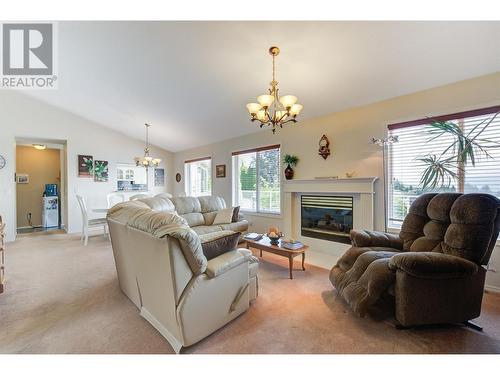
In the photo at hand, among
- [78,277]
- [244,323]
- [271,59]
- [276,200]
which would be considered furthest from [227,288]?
[276,200]

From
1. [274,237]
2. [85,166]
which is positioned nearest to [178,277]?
[274,237]

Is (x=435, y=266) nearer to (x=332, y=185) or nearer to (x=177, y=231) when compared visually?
(x=177, y=231)

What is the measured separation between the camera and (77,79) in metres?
4.17

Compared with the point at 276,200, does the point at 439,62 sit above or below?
above

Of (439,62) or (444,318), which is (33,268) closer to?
(444,318)

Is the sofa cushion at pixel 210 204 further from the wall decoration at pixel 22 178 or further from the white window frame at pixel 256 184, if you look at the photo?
the wall decoration at pixel 22 178

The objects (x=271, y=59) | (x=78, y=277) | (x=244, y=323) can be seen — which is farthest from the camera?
(x=78, y=277)

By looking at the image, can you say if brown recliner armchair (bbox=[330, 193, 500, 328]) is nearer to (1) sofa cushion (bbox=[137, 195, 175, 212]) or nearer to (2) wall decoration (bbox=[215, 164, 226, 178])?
(1) sofa cushion (bbox=[137, 195, 175, 212])

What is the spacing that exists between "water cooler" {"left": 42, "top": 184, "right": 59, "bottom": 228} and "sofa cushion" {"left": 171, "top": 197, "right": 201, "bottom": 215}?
469cm

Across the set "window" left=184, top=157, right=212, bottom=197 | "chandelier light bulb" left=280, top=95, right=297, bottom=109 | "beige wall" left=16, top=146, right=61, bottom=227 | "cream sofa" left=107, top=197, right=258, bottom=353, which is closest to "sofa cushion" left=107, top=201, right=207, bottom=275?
"cream sofa" left=107, top=197, right=258, bottom=353

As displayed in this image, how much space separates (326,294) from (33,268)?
13.3 ft

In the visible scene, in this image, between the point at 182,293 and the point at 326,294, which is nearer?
the point at 182,293

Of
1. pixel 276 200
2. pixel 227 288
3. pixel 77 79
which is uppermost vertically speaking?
pixel 77 79
